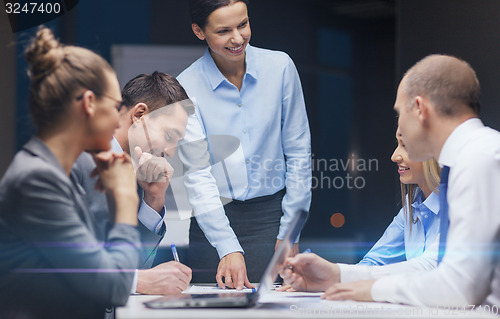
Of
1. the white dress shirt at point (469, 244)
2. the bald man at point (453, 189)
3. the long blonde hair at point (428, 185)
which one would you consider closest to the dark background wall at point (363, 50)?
the long blonde hair at point (428, 185)

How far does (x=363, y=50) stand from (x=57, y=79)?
2.17m

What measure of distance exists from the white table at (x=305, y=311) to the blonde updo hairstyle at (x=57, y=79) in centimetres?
53

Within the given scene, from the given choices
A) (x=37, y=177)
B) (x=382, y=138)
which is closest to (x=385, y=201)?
(x=382, y=138)

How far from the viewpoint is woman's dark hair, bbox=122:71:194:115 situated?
7.70 ft

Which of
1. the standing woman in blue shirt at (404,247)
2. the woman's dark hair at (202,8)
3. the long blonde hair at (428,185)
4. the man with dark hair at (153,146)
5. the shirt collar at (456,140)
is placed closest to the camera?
the shirt collar at (456,140)

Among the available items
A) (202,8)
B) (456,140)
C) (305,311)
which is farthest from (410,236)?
(202,8)

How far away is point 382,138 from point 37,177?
1886mm

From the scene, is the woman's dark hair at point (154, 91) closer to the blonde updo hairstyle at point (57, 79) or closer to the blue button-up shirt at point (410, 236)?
the blonde updo hairstyle at point (57, 79)

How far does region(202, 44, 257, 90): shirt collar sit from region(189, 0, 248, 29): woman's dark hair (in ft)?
0.44

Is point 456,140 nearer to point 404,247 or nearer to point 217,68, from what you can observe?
point 404,247

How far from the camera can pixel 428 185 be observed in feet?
6.91

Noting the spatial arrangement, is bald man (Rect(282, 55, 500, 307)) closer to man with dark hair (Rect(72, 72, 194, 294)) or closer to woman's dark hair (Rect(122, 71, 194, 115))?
man with dark hair (Rect(72, 72, 194, 294))

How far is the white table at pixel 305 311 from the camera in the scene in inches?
48.5

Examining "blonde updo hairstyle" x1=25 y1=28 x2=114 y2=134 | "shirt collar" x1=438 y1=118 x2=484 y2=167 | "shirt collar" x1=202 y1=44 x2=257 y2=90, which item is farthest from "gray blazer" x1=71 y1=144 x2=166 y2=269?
"shirt collar" x1=202 y1=44 x2=257 y2=90
